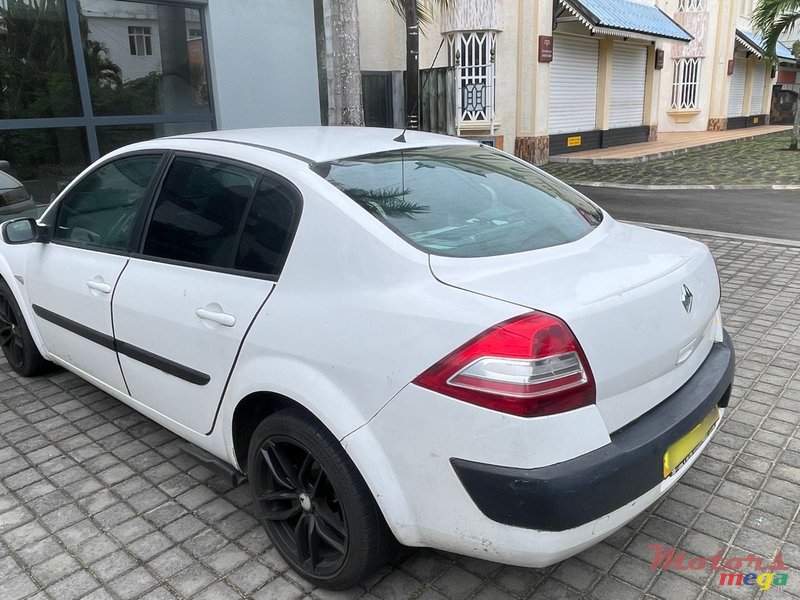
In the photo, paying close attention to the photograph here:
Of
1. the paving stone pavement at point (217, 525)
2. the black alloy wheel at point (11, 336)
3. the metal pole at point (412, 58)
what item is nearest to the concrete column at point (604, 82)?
the metal pole at point (412, 58)

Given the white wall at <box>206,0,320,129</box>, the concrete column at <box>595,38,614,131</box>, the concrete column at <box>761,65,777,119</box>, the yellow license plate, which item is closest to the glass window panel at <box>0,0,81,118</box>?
the white wall at <box>206,0,320,129</box>

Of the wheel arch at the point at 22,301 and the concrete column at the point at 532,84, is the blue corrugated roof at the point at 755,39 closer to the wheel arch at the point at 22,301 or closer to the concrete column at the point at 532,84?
the concrete column at the point at 532,84

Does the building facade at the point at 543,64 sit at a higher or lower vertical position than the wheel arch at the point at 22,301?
higher

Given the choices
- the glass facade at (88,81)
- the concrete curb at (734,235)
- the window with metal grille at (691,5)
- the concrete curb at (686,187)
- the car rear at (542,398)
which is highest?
the window with metal grille at (691,5)

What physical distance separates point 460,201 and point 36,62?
23.4ft

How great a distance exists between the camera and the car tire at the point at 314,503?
7.23 feet

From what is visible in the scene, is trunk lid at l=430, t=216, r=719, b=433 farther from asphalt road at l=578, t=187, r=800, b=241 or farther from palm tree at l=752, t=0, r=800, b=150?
palm tree at l=752, t=0, r=800, b=150

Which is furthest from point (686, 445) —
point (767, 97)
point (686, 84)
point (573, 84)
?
point (767, 97)

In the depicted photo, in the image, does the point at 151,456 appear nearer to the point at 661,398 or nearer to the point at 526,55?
the point at 661,398

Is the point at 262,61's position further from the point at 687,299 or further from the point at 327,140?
the point at 687,299

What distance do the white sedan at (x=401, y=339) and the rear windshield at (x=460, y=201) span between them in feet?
0.04

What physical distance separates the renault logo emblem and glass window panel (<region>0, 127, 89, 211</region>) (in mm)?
7381

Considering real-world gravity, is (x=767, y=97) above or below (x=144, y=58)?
below

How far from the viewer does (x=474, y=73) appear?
50.8 feet
